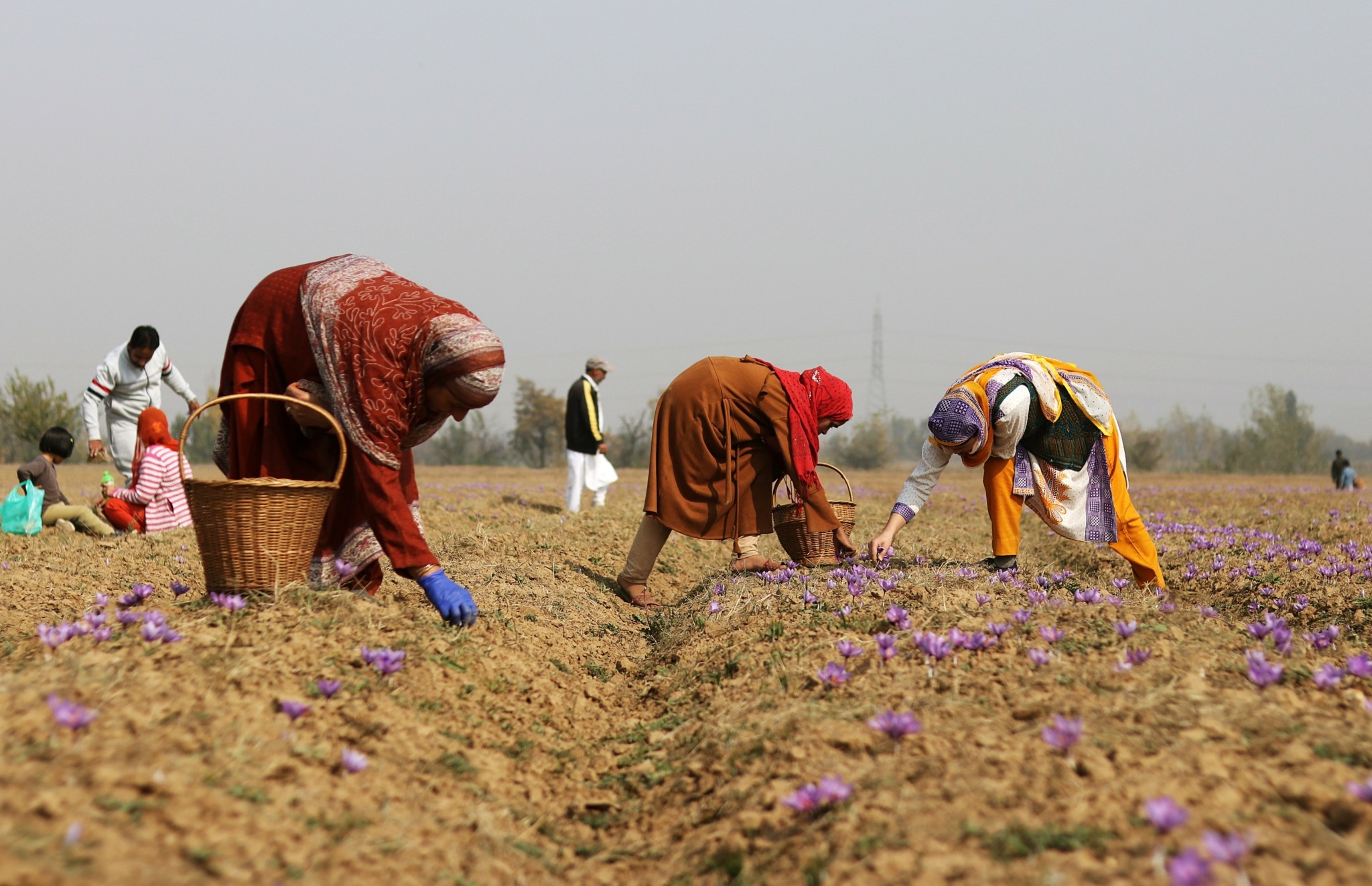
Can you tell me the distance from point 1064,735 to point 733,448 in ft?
11.7

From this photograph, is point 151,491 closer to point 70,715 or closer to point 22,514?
point 22,514

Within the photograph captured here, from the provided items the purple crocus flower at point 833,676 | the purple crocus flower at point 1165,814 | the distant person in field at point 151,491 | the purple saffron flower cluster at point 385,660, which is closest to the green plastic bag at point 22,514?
the distant person in field at point 151,491

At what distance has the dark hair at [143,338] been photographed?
7941 millimetres

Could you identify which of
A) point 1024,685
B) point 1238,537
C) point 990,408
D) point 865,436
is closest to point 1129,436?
point 865,436

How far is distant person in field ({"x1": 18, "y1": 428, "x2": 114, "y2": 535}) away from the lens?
8.11 m

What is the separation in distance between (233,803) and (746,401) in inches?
159

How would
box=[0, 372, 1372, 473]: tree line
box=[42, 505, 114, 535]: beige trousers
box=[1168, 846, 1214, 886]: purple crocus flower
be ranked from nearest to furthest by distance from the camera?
box=[1168, 846, 1214, 886]: purple crocus flower, box=[42, 505, 114, 535]: beige trousers, box=[0, 372, 1372, 473]: tree line

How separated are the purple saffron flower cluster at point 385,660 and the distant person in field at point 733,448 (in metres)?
2.71

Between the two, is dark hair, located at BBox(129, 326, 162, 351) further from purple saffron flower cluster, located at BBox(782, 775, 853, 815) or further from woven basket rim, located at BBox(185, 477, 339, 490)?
purple saffron flower cluster, located at BBox(782, 775, 853, 815)

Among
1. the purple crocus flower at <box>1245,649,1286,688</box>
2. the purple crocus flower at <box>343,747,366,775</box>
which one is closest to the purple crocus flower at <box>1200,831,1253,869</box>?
the purple crocus flower at <box>1245,649,1286,688</box>

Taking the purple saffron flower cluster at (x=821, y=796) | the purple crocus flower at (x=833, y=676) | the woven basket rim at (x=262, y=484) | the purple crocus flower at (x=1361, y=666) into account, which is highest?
the woven basket rim at (x=262, y=484)

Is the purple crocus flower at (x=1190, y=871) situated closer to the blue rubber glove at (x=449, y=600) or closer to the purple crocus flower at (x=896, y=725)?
the purple crocus flower at (x=896, y=725)

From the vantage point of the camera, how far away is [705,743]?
9.64 ft

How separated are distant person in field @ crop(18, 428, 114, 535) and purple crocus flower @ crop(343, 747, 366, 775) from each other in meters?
7.01
